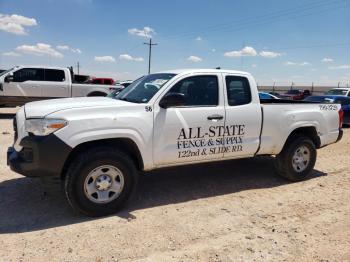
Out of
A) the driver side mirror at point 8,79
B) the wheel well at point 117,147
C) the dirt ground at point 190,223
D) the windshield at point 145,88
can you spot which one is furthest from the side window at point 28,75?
the wheel well at point 117,147

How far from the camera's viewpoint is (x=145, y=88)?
16.6 ft

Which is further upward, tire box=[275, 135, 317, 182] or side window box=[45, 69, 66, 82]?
side window box=[45, 69, 66, 82]

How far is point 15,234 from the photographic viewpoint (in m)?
3.77

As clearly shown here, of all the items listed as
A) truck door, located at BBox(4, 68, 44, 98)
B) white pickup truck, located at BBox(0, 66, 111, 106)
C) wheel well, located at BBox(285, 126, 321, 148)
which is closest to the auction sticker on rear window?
wheel well, located at BBox(285, 126, 321, 148)

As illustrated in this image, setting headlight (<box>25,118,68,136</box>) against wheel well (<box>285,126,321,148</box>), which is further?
wheel well (<box>285,126,321,148</box>)

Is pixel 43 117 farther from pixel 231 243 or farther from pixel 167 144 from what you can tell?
pixel 231 243

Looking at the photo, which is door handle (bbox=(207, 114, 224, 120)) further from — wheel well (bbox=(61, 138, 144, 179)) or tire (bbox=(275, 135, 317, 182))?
tire (bbox=(275, 135, 317, 182))

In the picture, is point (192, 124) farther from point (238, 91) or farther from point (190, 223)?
point (190, 223)

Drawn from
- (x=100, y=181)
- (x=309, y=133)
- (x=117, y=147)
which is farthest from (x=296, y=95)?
(x=100, y=181)

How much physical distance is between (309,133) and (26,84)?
11.3 meters

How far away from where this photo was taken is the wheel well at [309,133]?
6086 millimetres

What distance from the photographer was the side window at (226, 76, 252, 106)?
5262 mm

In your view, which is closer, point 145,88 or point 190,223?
point 190,223

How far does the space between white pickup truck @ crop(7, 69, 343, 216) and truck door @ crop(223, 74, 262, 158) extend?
0.05 feet
